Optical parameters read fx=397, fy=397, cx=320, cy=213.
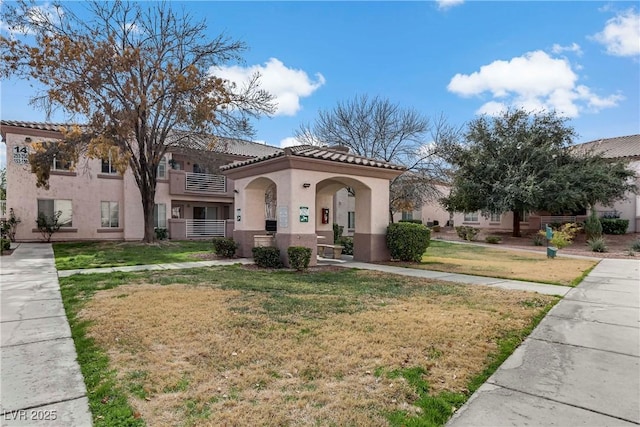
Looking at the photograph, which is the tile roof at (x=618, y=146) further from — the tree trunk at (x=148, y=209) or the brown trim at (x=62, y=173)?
the brown trim at (x=62, y=173)

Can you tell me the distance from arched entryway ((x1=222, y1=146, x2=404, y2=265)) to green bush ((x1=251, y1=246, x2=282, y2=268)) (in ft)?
1.07

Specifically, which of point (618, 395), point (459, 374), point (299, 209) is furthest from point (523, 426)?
point (299, 209)

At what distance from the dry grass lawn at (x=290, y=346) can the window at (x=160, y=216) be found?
18976 millimetres

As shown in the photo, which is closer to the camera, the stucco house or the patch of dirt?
the patch of dirt

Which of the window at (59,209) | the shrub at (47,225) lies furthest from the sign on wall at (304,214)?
the window at (59,209)

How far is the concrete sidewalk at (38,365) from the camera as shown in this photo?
3293mm

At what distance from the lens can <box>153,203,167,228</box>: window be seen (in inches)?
1030

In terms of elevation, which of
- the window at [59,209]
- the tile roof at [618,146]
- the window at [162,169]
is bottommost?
the window at [59,209]

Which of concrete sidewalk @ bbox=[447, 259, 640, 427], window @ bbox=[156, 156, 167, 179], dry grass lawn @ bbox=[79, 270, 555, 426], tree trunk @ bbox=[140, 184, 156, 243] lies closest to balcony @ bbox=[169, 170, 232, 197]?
window @ bbox=[156, 156, 167, 179]

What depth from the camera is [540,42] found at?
1427 centimetres

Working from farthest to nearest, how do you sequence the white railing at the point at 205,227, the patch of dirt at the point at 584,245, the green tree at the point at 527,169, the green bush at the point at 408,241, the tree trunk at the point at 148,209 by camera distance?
the white railing at the point at 205,227 < the green tree at the point at 527,169 < the tree trunk at the point at 148,209 < the patch of dirt at the point at 584,245 < the green bush at the point at 408,241

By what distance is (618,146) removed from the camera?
30969 millimetres

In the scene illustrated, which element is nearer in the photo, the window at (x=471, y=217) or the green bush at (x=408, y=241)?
the green bush at (x=408, y=241)

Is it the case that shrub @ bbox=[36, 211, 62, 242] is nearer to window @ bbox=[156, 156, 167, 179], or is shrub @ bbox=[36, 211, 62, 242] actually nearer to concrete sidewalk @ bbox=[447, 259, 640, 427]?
window @ bbox=[156, 156, 167, 179]
